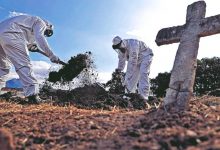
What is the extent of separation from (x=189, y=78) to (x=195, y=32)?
56 cm

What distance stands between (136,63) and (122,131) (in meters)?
6.12

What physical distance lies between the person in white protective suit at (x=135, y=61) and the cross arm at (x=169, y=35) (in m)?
3.97

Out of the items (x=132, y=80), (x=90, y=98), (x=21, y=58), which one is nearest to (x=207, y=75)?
(x=132, y=80)

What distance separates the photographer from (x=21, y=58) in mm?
6891

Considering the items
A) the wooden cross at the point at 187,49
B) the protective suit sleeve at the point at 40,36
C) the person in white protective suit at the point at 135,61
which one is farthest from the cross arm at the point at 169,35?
the person in white protective suit at the point at 135,61

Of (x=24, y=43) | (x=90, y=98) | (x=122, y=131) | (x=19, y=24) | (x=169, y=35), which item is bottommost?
(x=122, y=131)

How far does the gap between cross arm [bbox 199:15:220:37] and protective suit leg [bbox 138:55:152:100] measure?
4828 mm

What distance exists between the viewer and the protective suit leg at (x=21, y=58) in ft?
22.3

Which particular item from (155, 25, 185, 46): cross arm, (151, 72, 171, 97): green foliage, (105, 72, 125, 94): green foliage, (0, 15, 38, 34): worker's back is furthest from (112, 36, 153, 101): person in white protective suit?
(151, 72, 171, 97): green foliage

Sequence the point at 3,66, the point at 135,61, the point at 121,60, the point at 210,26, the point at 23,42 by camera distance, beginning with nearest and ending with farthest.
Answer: the point at 210,26, the point at 23,42, the point at 3,66, the point at 135,61, the point at 121,60

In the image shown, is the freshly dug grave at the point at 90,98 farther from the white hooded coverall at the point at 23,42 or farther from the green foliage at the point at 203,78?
the green foliage at the point at 203,78

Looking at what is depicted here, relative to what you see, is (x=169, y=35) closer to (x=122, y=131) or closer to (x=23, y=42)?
(x=122, y=131)

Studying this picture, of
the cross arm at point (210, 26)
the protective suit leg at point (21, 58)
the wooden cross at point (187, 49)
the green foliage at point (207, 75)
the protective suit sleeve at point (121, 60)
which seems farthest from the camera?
the green foliage at point (207, 75)

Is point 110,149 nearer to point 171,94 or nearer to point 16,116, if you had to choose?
point 171,94
